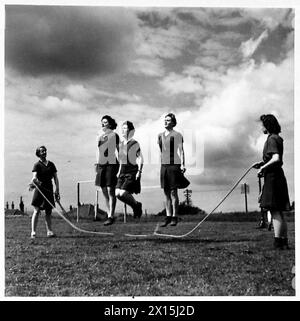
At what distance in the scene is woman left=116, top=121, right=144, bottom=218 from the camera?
20.0 feet

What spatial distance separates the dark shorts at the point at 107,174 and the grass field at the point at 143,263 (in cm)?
68

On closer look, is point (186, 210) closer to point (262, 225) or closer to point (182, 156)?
point (182, 156)

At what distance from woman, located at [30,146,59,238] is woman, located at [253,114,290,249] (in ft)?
9.67

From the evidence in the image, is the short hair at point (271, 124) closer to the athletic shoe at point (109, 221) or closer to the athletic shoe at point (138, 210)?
the athletic shoe at point (138, 210)

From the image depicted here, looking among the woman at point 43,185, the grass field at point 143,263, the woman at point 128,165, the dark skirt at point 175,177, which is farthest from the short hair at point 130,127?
the grass field at point 143,263

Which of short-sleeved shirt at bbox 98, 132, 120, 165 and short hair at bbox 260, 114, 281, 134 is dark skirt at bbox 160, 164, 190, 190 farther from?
short hair at bbox 260, 114, 281, 134

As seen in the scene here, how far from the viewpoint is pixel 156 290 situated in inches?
196

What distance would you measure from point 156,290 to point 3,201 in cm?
242

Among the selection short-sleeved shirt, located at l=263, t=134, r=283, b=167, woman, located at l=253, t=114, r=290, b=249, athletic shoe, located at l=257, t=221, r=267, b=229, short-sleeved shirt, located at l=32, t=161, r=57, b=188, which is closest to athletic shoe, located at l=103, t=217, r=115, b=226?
short-sleeved shirt, located at l=32, t=161, r=57, b=188

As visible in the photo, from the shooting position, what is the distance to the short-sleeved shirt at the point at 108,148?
20.1ft

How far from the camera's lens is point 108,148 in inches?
243

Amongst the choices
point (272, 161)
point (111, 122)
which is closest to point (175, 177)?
point (111, 122)

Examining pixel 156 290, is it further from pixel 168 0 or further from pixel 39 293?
pixel 168 0

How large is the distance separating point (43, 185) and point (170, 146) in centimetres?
199
